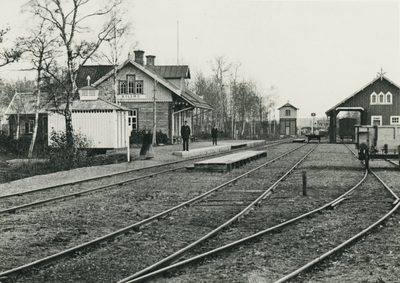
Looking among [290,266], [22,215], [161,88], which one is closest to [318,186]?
[22,215]

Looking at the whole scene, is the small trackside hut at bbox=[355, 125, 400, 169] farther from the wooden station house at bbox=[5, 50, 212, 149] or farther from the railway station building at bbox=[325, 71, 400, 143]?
the railway station building at bbox=[325, 71, 400, 143]

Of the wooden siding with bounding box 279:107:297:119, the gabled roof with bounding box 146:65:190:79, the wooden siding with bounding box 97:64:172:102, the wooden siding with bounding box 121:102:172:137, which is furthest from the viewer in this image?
the wooden siding with bounding box 279:107:297:119

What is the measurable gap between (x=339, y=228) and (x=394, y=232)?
2.59 feet

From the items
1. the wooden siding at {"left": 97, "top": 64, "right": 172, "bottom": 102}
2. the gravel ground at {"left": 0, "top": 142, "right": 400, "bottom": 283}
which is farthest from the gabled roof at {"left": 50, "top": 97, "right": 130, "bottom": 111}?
the gravel ground at {"left": 0, "top": 142, "right": 400, "bottom": 283}

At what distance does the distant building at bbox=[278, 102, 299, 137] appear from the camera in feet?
393

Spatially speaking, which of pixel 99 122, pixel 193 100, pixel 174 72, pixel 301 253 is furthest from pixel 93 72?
pixel 301 253

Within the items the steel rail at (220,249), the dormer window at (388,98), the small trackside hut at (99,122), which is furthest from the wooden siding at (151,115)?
the steel rail at (220,249)

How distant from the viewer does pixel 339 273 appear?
6.04m

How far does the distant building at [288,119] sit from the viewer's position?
119838 mm

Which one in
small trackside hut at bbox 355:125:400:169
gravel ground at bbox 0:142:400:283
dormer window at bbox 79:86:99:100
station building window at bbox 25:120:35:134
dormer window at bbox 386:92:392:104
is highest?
dormer window at bbox 386:92:392:104

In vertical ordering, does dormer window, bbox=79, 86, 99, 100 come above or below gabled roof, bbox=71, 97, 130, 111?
above

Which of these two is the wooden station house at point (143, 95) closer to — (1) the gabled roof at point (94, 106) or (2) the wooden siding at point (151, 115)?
(2) the wooden siding at point (151, 115)

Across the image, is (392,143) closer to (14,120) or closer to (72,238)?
(72,238)

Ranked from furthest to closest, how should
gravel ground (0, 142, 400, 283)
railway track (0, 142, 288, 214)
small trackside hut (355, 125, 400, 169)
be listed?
small trackside hut (355, 125, 400, 169)
railway track (0, 142, 288, 214)
gravel ground (0, 142, 400, 283)
